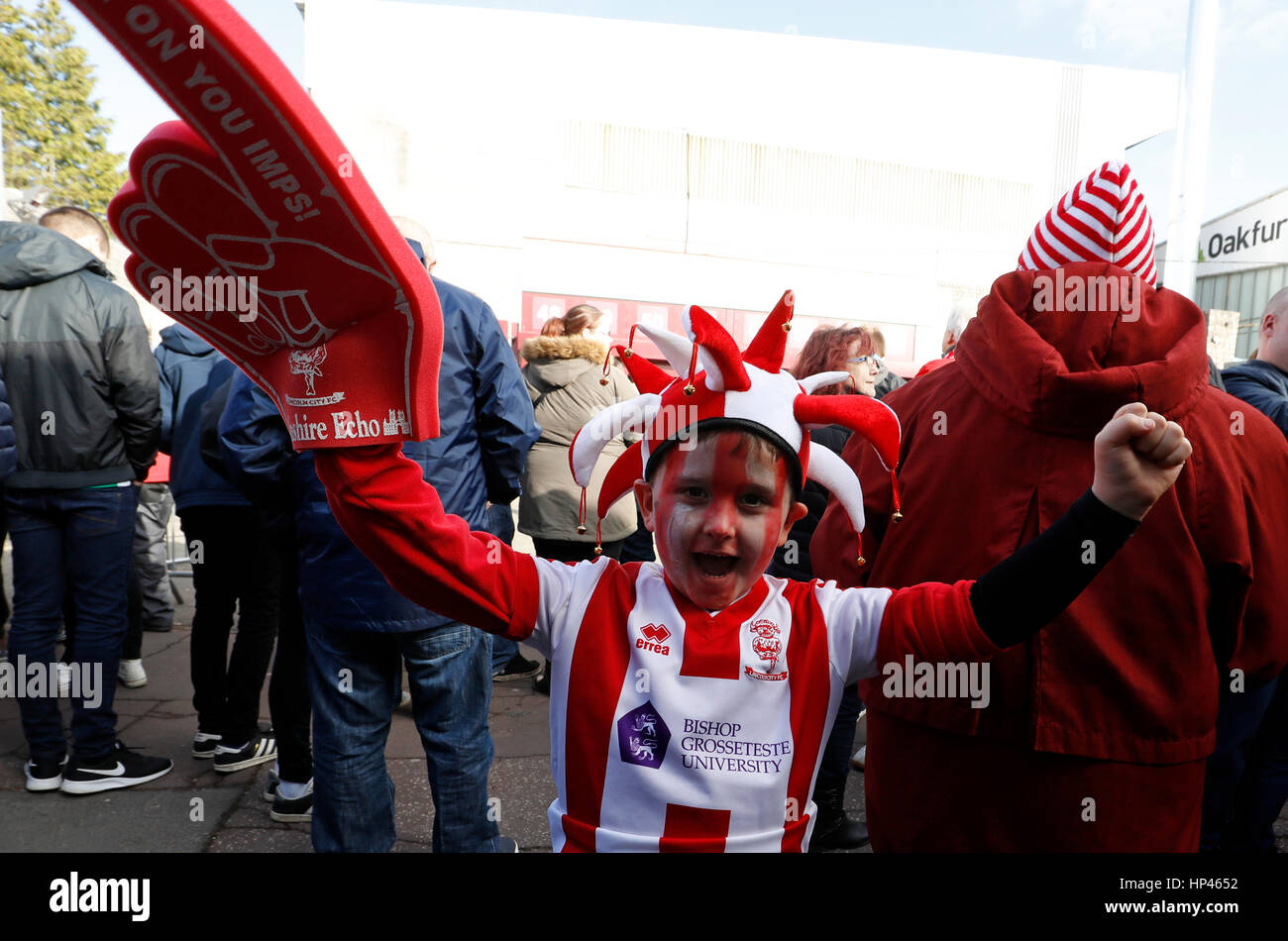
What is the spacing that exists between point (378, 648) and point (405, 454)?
1.88ft

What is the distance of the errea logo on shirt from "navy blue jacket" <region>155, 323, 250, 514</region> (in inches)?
95.2

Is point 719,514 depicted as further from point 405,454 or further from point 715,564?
point 405,454

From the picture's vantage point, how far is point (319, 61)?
76.7 ft

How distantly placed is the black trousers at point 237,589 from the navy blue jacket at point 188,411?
6cm

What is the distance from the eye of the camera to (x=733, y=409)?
1.50 m

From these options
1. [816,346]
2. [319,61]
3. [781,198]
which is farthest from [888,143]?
[816,346]

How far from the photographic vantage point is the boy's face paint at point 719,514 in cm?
146

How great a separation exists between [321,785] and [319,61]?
25131 mm

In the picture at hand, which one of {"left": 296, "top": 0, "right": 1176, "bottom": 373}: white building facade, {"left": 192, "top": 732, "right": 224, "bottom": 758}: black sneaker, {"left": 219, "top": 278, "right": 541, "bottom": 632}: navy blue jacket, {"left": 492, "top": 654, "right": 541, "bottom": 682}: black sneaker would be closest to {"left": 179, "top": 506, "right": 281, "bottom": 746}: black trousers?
{"left": 192, "top": 732, "right": 224, "bottom": 758}: black sneaker

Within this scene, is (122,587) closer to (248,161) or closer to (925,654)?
(248,161)

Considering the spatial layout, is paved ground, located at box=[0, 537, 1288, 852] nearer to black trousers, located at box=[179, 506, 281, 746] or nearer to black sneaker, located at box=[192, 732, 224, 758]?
black sneaker, located at box=[192, 732, 224, 758]

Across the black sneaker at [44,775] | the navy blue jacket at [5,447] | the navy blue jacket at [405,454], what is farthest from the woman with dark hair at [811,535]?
the black sneaker at [44,775]

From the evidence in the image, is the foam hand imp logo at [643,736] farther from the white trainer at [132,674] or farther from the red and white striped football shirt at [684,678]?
the white trainer at [132,674]

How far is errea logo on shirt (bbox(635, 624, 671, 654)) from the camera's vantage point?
1.53 meters
